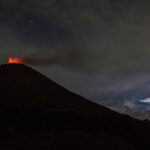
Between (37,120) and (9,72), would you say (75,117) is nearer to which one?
(37,120)

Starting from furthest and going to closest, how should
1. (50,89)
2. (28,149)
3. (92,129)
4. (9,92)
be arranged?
(50,89) → (9,92) → (92,129) → (28,149)

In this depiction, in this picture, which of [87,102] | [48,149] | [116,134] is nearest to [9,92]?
[87,102]

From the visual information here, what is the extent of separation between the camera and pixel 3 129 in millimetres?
116250

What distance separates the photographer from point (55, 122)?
125 meters

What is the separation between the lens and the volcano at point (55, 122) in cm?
10575

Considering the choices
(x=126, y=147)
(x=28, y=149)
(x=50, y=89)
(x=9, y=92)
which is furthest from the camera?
(x=50, y=89)

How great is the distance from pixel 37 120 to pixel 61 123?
865 cm

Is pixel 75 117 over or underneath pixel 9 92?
underneath

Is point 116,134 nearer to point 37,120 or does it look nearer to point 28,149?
point 37,120

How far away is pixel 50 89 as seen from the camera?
532 ft

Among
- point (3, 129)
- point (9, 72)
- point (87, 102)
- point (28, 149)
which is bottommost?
point (28, 149)

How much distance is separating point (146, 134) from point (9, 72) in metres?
71.7

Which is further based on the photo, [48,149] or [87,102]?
[87,102]

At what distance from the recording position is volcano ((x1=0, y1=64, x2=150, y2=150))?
106 m
